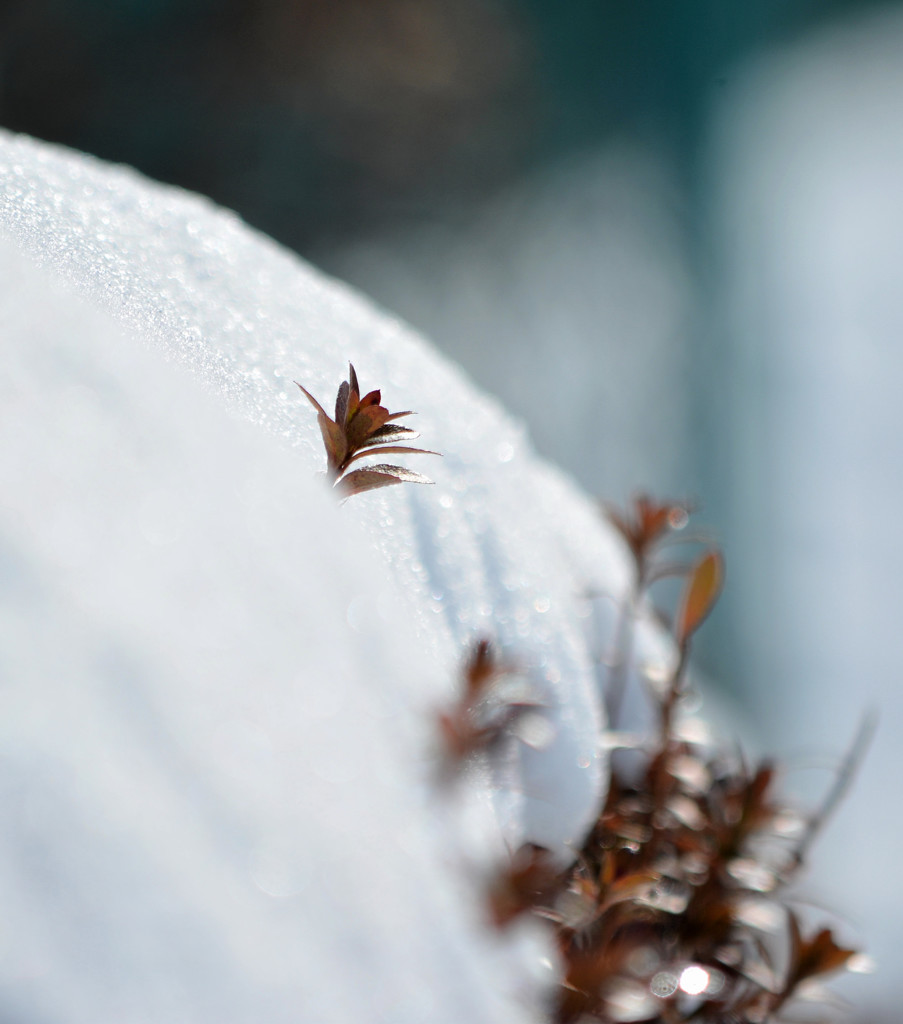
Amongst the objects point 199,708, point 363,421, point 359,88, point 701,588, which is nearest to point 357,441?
point 363,421

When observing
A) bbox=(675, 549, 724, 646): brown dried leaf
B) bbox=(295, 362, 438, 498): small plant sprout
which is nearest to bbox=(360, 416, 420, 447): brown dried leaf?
bbox=(295, 362, 438, 498): small plant sprout

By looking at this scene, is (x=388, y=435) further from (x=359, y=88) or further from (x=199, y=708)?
(x=359, y=88)

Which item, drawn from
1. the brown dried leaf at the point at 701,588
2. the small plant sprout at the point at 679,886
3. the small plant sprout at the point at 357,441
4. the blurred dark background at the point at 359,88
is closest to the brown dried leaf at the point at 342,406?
the small plant sprout at the point at 357,441

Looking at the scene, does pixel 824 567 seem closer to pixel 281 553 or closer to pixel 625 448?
pixel 625 448

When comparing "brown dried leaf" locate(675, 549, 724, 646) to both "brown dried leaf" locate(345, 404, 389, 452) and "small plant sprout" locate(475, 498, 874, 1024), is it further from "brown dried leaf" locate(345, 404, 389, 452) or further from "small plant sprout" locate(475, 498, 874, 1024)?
"brown dried leaf" locate(345, 404, 389, 452)

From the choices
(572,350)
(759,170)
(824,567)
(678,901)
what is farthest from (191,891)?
(759,170)
